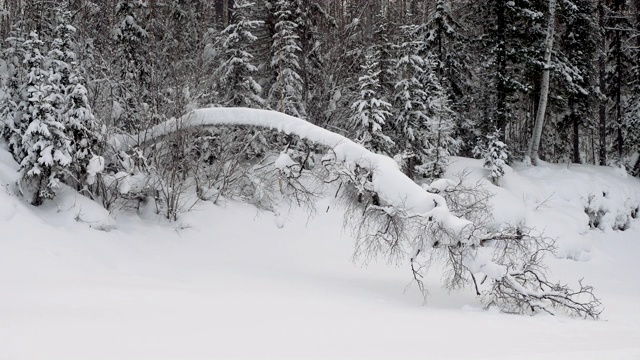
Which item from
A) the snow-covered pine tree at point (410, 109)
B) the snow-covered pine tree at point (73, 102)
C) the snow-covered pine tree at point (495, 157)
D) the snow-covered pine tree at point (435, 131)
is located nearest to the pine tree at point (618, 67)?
the snow-covered pine tree at point (495, 157)

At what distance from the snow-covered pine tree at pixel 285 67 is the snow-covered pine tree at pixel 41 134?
8.79 meters

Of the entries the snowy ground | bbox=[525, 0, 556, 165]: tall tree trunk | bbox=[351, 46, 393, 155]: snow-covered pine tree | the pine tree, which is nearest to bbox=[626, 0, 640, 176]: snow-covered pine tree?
the pine tree

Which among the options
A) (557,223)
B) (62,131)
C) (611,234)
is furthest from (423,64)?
(62,131)

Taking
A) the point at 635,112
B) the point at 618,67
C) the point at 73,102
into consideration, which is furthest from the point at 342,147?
the point at 618,67

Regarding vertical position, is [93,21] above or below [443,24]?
below

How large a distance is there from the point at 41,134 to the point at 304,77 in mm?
12980

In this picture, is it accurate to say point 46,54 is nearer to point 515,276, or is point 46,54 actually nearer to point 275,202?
point 275,202

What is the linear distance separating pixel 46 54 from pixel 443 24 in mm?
15675

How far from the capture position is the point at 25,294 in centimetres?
725

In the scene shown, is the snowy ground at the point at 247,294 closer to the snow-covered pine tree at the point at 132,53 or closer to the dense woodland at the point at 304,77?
the dense woodland at the point at 304,77

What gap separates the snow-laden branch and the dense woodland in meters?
0.62

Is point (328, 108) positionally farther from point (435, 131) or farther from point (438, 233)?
point (438, 233)

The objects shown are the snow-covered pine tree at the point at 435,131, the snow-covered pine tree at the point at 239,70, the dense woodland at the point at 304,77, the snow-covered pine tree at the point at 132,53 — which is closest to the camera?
the dense woodland at the point at 304,77

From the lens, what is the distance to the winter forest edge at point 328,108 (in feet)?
34.7
